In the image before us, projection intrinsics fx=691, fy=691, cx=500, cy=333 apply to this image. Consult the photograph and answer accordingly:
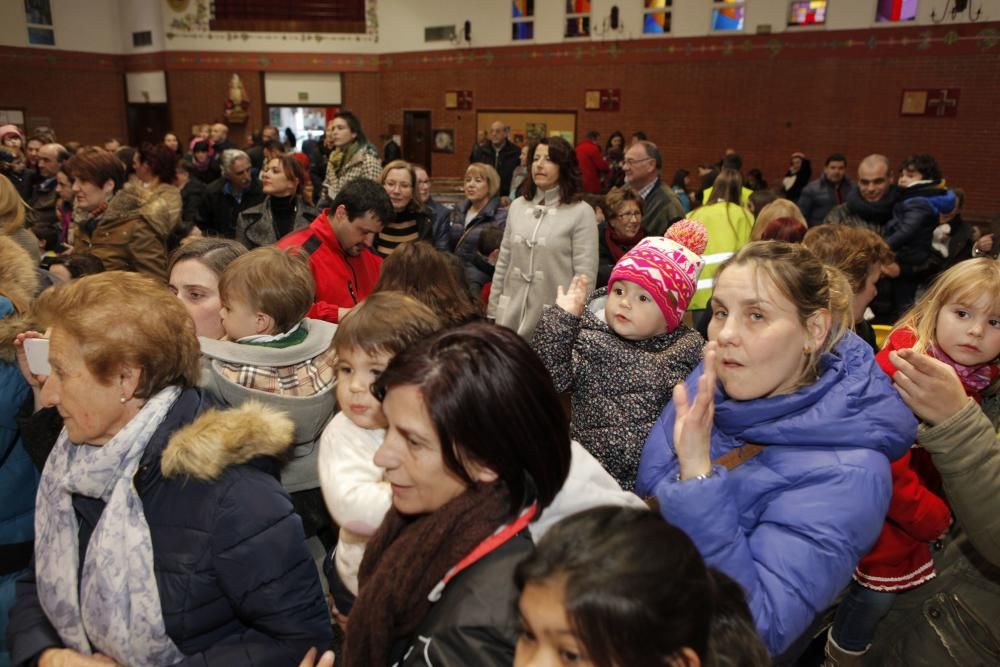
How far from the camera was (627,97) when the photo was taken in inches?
643

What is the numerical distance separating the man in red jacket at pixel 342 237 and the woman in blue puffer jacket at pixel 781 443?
2.33 metres

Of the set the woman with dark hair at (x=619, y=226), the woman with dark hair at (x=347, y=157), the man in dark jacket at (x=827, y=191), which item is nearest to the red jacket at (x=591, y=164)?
the man in dark jacket at (x=827, y=191)

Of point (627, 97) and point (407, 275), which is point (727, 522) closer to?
point (407, 275)

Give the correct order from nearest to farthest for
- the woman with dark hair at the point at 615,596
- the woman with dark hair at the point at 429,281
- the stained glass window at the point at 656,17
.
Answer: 1. the woman with dark hair at the point at 615,596
2. the woman with dark hair at the point at 429,281
3. the stained glass window at the point at 656,17

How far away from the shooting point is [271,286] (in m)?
2.42

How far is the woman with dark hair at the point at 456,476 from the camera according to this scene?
118 cm

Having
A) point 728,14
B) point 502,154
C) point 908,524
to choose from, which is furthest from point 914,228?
point 728,14

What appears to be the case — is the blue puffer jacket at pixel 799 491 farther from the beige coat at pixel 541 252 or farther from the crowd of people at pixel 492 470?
the beige coat at pixel 541 252

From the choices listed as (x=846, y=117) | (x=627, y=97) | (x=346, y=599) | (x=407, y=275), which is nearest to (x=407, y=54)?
(x=627, y=97)

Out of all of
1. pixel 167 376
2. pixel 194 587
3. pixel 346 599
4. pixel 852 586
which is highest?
pixel 167 376

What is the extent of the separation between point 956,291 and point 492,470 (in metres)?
1.93

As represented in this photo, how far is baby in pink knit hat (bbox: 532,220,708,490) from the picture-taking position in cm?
227

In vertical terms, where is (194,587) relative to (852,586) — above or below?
above

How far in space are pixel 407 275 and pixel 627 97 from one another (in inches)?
587
